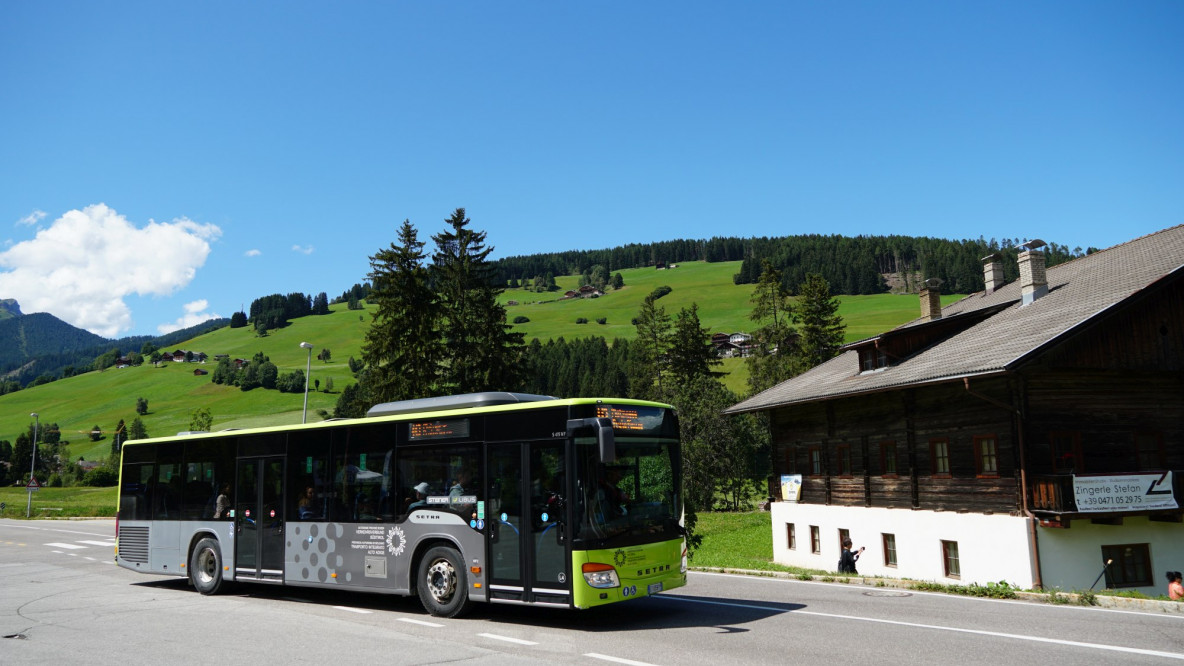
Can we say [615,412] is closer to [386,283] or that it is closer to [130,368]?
[386,283]

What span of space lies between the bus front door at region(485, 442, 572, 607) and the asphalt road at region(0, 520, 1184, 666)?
25.4 inches

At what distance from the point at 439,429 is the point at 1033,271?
21.4m

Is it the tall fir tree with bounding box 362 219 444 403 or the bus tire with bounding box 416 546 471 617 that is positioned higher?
the tall fir tree with bounding box 362 219 444 403

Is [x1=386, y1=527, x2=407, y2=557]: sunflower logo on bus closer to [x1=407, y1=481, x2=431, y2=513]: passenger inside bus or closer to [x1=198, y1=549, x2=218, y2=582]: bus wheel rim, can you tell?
[x1=407, y1=481, x2=431, y2=513]: passenger inside bus

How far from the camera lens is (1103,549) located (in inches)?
790

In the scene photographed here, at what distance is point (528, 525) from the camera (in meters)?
11.7

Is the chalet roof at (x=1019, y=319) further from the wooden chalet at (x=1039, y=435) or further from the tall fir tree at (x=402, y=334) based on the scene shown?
the tall fir tree at (x=402, y=334)

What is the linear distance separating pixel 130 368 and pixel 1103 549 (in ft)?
617

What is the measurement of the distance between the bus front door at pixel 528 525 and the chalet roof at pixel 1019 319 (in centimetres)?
1287

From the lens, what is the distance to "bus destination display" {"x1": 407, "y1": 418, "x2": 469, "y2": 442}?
1276 cm

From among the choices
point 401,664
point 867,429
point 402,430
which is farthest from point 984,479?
point 401,664

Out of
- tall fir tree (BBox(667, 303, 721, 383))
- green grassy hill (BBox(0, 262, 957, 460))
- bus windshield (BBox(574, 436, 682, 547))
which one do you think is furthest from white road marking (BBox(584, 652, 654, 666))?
green grassy hill (BBox(0, 262, 957, 460))

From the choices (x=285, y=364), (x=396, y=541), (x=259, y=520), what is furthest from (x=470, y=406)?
(x=285, y=364)

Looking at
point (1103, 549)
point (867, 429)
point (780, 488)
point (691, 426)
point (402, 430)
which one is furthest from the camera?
point (691, 426)
